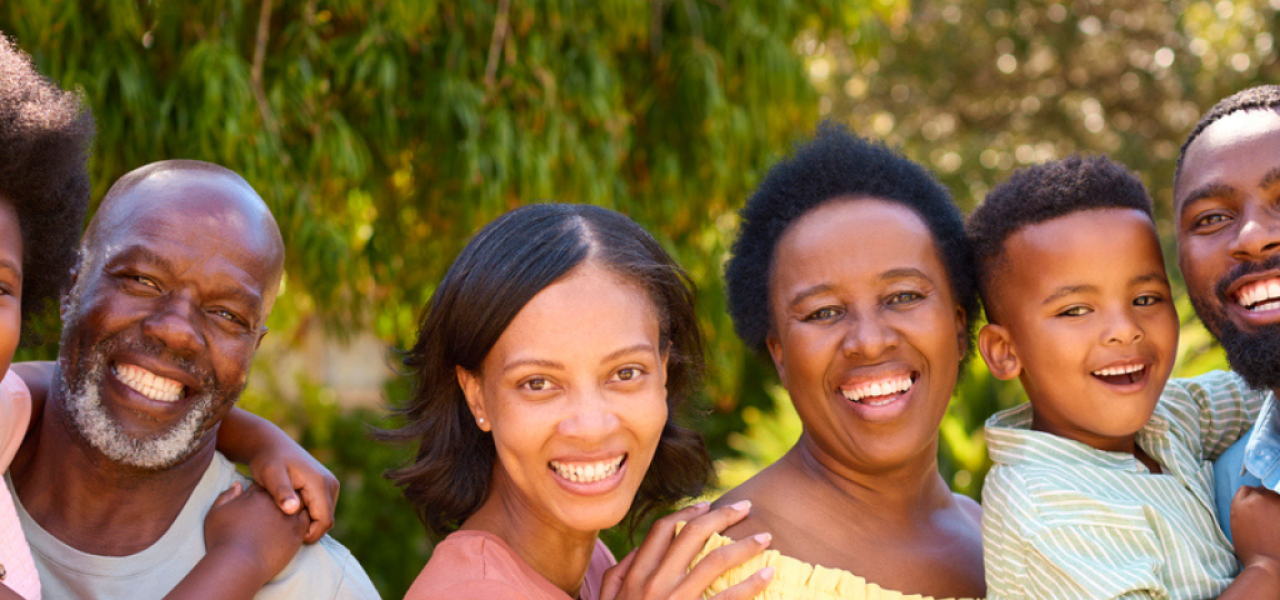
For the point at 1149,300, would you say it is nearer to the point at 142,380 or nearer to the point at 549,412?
the point at 549,412

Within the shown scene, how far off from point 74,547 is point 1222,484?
2737 millimetres

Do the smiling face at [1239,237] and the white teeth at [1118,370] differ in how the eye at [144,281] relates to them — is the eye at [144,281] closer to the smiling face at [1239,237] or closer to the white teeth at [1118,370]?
the white teeth at [1118,370]

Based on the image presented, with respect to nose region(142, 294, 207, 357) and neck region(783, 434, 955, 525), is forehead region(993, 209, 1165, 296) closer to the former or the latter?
neck region(783, 434, 955, 525)

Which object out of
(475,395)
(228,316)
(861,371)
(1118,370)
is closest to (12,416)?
(228,316)

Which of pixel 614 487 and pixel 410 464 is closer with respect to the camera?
pixel 614 487

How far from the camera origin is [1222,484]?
2.73 metres

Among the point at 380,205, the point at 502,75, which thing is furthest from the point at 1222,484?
the point at 380,205

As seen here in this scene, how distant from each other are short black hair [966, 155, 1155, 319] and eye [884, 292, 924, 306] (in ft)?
1.06

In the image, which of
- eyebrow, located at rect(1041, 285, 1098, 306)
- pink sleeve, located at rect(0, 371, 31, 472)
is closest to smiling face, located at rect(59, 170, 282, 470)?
pink sleeve, located at rect(0, 371, 31, 472)

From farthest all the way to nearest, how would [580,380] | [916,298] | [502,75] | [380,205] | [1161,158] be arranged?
[1161,158] → [380,205] → [502,75] → [916,298] → [580,380]

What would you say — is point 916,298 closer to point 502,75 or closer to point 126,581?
point 126,581

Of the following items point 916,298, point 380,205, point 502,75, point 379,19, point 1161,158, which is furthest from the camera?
point 1161,158

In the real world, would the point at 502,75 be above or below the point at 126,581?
above

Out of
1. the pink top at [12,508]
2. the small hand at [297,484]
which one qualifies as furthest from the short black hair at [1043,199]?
the pink top at [12,508]
